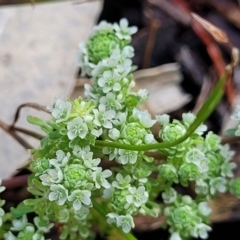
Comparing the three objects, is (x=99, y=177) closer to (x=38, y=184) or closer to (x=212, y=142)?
(x=38, y=184)

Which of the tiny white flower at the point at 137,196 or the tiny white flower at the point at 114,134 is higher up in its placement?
the tiny white flower at the point at 114,134

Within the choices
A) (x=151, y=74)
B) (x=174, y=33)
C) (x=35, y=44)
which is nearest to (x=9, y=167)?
(x=35, y=44)

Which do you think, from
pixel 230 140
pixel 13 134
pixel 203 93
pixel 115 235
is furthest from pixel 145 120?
pixel 203 93

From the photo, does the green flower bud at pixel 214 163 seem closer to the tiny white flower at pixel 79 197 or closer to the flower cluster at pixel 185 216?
the flower cluster at pixel 185 216

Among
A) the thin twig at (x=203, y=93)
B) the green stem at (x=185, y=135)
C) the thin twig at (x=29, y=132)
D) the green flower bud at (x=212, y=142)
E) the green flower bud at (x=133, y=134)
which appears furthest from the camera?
the thin twig at (x=203, y=93)

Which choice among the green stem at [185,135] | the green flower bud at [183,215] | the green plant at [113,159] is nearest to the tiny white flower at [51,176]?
the green plant at [113,159]

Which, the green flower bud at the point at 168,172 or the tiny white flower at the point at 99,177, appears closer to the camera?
the tiny white flower at the point at 99,177

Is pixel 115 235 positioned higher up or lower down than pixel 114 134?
lower down

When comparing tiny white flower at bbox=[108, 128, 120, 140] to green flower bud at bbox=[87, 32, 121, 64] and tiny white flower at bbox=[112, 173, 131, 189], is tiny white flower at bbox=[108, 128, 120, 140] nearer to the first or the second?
tiny white flower at bbox=[112, 173, 131, 189]
